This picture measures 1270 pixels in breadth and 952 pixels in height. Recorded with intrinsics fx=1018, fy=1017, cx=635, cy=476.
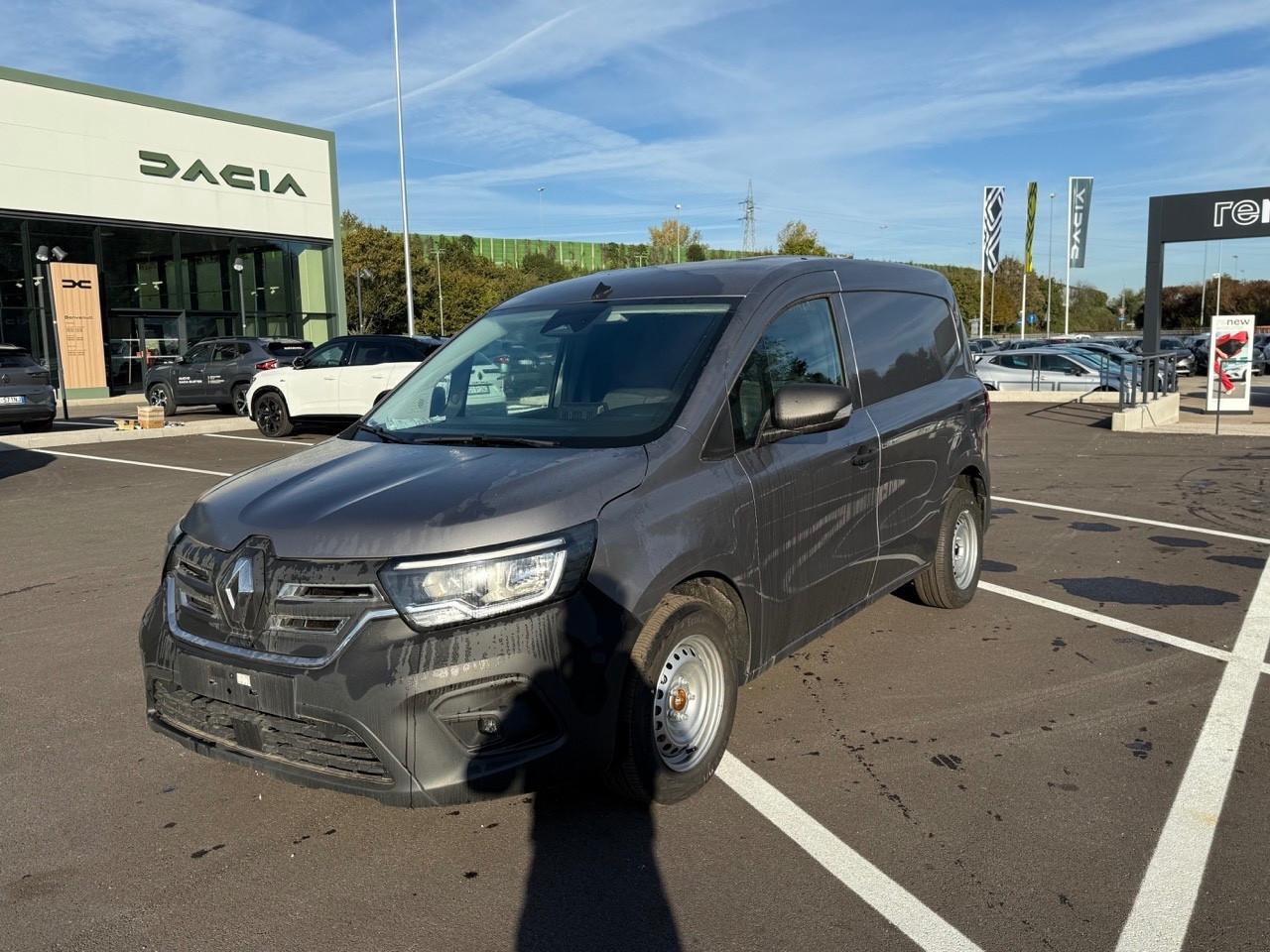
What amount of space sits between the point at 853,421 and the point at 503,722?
2.32m

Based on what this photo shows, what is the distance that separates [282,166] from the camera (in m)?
35.0

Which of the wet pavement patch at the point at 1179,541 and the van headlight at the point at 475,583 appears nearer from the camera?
the van headlight at the point at 475,583

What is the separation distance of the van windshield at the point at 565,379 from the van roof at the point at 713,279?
9 cm

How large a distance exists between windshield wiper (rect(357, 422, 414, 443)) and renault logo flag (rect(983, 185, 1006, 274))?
35643 millimetres

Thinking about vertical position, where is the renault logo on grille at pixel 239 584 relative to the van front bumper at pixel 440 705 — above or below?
above

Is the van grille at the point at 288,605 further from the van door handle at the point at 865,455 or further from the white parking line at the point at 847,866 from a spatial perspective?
the van door handle at the point at 865,455

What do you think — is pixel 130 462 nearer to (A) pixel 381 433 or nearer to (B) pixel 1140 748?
(A) pixel 381 433

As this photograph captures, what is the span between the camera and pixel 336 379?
16.5 metres

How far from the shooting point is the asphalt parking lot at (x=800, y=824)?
2.93m

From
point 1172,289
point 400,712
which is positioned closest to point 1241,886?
point 400,712

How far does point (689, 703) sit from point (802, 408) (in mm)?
1175

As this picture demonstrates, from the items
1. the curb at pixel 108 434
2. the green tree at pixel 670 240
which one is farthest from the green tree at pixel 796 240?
the curb at pixel 108 434

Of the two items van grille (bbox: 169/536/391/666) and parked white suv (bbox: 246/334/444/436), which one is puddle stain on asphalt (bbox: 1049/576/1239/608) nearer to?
van grille (bbox: 169/536/391/666)

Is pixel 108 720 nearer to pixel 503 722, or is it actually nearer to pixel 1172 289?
pixel 503 722
